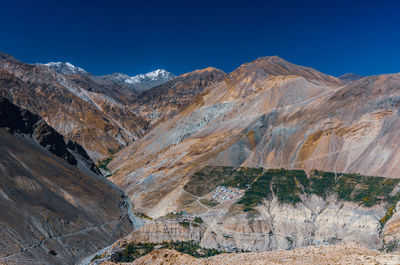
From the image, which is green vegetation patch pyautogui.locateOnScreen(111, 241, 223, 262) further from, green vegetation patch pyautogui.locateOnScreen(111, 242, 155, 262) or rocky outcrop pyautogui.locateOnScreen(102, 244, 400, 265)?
rocky outcrop pyautogui.locateOnScreen(102, 244, 400, 265)

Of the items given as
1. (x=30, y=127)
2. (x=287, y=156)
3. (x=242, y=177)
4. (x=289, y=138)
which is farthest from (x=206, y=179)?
(x=30, y=127)

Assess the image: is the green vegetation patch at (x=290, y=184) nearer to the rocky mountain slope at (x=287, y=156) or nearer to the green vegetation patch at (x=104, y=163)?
the rocky mountain slope at (x=287, y=156)

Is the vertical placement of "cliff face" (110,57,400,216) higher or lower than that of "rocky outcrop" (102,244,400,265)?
higher

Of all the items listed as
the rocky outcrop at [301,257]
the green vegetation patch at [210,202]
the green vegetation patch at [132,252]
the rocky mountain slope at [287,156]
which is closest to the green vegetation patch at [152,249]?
the green vegetation patch at [132,252]

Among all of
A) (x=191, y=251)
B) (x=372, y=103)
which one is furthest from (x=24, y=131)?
(x=372, y=103)

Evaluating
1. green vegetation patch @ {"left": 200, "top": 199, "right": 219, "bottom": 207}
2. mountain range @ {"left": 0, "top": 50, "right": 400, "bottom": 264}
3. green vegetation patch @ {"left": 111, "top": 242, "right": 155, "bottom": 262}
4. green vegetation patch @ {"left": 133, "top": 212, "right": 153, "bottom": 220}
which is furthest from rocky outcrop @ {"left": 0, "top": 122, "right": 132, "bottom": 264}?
green vegetation patch @ {"left": 200, "top": 199, "right": 219, "bottom": 207}

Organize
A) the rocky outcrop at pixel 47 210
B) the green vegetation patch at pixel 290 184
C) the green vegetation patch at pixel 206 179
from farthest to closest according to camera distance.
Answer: the green vegetation patch at pixel 206 179, the green vegetation patch at pixel 290 184, the rocky outcrop at pixel 47 210

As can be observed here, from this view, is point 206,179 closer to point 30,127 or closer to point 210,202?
point 210,202

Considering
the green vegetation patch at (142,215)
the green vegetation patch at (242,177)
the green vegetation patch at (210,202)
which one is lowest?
the green vegetation patch at (142,215)
